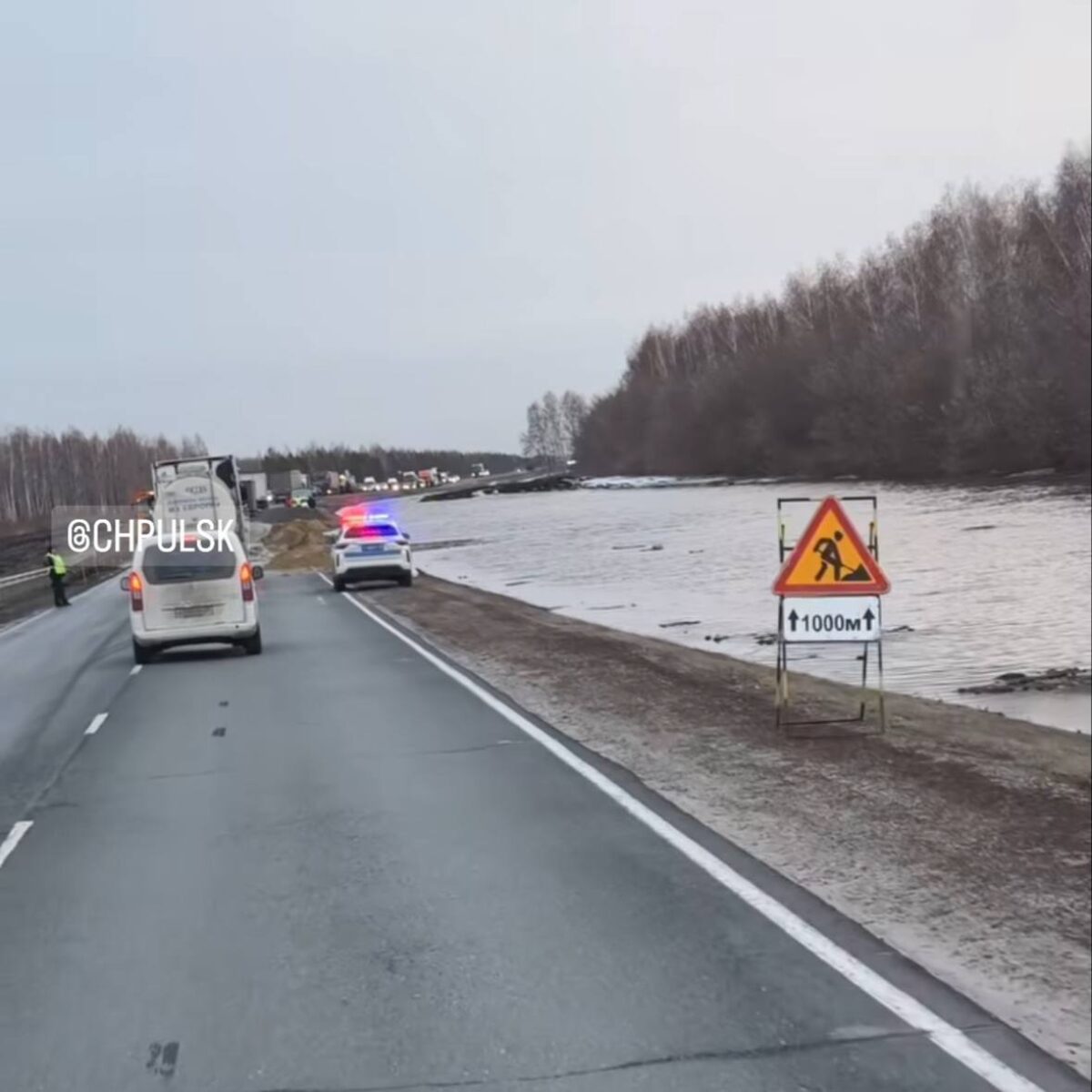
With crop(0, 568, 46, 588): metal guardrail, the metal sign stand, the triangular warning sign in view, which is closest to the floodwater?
the metal sign stand

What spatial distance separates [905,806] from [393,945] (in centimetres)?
393

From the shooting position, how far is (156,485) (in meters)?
44.2

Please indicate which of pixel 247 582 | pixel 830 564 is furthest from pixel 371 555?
pixel 830 564

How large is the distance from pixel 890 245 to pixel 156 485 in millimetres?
70742

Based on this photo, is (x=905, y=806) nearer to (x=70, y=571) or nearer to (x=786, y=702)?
(x=786, y=702)

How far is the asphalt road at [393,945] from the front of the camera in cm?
511

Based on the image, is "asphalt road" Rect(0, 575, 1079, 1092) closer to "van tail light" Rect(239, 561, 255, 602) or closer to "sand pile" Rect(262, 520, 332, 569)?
"van tail light" Rect(239, 561, 255, 602)

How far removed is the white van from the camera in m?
21.9

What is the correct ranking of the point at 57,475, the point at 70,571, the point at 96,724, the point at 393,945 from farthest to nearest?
the point at 57,475
the point at 70,571
the point at 96,724
the point at 393,945

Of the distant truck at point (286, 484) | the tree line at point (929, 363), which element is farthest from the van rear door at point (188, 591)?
the distant truck at point (286, 484)

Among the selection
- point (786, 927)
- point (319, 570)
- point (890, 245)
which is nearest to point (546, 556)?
point (319, 570)

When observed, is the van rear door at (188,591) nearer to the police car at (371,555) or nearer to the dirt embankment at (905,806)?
the dirt embankment at (905,806)

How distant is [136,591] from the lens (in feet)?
72.4

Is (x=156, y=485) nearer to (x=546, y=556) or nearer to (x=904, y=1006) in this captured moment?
(x=546, y=556)
